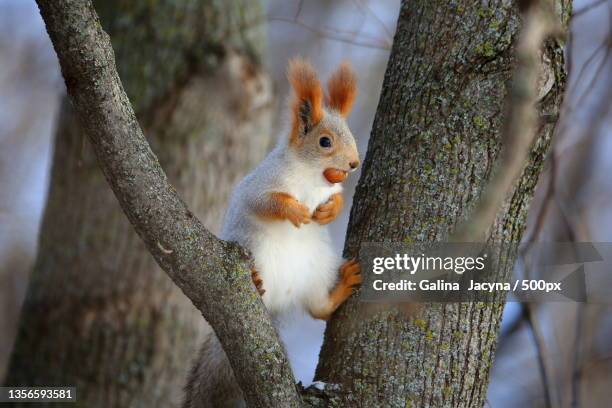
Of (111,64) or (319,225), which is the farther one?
(319,225)

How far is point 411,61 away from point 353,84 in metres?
0.25

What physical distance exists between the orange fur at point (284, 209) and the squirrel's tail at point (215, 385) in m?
0.39

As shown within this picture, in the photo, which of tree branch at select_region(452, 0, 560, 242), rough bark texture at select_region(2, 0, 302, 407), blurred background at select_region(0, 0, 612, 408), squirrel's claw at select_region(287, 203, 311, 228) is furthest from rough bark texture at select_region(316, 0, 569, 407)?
rough bark texture at select_region(2, 0, 302, 407)

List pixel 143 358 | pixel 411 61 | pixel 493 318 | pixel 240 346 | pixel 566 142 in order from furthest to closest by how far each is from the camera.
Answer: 1. pixel 143 358
2. pixel 566 142
3. pixel 411 61
4. pixel 493 318
5. pixel 240 346

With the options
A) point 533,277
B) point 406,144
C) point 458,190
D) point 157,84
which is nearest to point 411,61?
point 406,144

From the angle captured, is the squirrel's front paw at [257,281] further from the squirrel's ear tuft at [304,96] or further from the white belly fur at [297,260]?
the squirrel's ear tuft at [304,96]

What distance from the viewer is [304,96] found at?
216 centimetres

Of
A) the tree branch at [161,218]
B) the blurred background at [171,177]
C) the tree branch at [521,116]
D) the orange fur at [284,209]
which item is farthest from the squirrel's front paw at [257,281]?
the blurred background at [171,177]

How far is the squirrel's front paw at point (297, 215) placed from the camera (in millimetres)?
2029

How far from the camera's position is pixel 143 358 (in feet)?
10.4

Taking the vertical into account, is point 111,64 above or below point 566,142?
below

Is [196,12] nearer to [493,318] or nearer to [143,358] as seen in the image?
[143,358]

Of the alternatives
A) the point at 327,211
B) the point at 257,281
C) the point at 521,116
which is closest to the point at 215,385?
the point at 257,281

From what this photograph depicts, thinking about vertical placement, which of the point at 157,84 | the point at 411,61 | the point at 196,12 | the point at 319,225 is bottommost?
the point at 319,225
